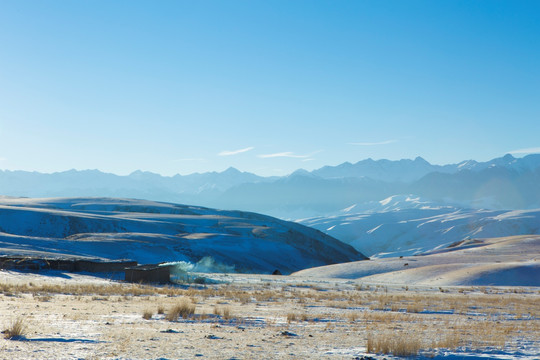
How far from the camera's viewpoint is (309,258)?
4471 inches

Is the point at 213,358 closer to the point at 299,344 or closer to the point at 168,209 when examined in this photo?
the point at 299,344

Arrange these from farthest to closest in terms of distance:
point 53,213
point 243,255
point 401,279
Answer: point 53,213 → point 243,255 → point 401,279

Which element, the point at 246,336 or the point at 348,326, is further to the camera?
the point at 348,326

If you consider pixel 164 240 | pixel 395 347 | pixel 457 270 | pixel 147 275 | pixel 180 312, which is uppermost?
pixel 395 347

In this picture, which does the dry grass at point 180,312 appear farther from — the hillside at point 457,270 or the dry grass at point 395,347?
the hillside at point 457,270

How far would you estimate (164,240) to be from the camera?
315 ft

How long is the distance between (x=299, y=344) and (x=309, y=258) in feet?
333

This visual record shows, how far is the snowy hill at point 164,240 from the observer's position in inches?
3049

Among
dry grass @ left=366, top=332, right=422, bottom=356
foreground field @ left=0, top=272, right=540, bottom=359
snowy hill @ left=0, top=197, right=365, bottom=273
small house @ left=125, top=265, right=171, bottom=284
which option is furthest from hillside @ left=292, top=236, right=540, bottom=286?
dry grass @ left=366, top=332, right=422, bottom=356

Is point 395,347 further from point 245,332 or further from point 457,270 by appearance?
point 457,270

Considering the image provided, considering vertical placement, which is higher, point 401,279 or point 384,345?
point 384,345

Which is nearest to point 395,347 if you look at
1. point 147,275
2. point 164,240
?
point 147,275

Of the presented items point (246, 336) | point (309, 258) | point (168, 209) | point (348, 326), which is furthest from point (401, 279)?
point (168, 209)

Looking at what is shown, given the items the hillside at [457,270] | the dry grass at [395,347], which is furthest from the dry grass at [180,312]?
the hillside at [457,270]
